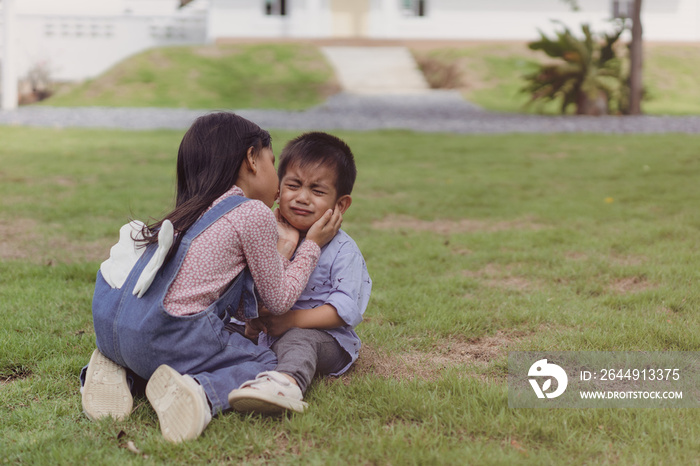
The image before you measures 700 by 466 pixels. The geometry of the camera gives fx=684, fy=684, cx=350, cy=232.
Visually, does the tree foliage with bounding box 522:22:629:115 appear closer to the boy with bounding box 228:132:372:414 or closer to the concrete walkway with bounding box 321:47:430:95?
the concrete walkway with bounding box 321:47:430:95

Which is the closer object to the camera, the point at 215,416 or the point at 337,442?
the point at 337,442

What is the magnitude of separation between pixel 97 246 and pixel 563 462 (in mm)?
3950

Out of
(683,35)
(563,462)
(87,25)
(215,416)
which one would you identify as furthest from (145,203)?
(683,35)

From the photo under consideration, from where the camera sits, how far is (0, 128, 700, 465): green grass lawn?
2.25 meters

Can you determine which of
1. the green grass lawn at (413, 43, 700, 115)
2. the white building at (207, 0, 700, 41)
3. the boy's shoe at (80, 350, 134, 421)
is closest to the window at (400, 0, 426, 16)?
the white building at (207, 0, 700, 41)

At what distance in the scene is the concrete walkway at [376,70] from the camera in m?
20.9

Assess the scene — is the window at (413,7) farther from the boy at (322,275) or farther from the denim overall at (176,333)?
the denim overall at (176,333)

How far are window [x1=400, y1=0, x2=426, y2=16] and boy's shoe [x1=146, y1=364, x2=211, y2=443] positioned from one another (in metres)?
27.5

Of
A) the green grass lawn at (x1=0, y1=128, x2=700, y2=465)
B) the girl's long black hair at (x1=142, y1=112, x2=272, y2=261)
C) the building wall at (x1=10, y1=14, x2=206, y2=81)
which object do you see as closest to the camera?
the green grass lawn at (x1=0, y1=128, x2=700, y2=465)

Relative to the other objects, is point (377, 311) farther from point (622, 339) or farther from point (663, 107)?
point (663, 107)

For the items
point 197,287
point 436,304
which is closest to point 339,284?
point 197,287

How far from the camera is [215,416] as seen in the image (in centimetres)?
243
